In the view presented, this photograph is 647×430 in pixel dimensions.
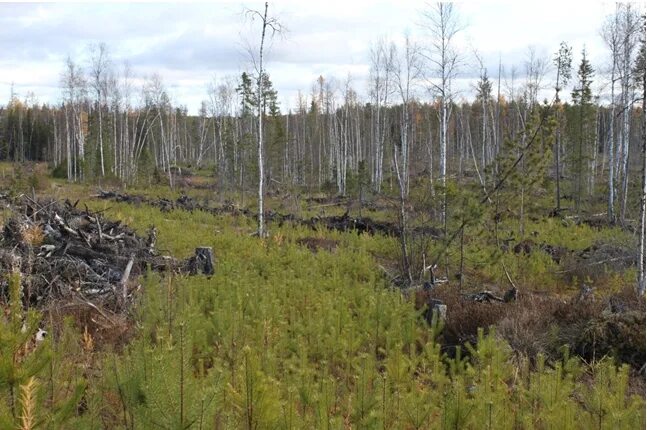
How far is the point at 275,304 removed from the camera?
732 cm

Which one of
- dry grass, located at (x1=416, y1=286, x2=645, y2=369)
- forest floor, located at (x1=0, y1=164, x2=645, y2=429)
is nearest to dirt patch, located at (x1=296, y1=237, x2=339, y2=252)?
forest floor, located at (x1=0, y1=164, x2=645, y2=429)

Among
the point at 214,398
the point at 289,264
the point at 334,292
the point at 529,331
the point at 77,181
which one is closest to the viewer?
the point at 214,398

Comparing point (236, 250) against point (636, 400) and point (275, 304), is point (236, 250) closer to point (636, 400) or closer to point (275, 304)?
point (275, 304)

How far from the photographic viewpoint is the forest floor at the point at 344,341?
3.25 metres

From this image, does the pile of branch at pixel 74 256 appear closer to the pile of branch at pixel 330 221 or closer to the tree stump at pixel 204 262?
the tree stump at pixel 204 262

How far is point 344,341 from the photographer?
6215mm

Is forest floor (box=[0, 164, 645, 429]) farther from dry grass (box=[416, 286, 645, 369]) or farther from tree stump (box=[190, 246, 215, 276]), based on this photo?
tree stump (box=[190, 246, 215, 276])

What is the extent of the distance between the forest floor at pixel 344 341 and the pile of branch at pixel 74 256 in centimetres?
23

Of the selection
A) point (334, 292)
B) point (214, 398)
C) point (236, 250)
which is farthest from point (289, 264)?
point (214, 398)

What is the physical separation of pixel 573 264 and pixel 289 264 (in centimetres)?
557

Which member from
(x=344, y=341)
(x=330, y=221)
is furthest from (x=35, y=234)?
Result: (x=330, y=221)

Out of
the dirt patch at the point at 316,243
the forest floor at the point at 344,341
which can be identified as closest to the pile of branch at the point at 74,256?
the forest floor at the point at 344,341

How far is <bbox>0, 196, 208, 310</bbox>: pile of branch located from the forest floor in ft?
0.75

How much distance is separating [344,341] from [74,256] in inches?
220
